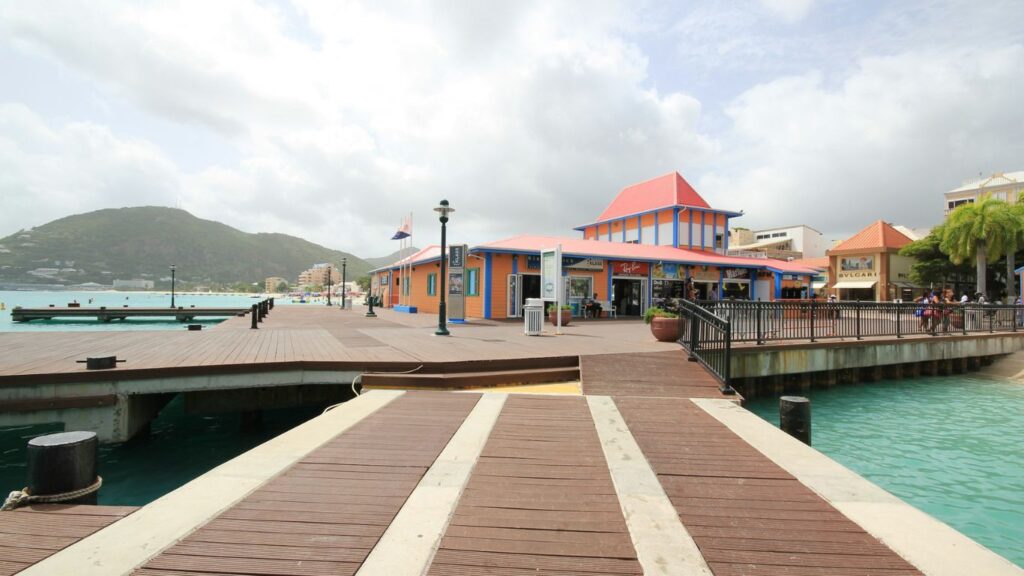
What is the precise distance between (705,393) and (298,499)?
585 centimetres

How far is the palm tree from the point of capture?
29844 millimetres

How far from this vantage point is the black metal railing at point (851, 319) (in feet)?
31.4

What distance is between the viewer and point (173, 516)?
2.93 meters

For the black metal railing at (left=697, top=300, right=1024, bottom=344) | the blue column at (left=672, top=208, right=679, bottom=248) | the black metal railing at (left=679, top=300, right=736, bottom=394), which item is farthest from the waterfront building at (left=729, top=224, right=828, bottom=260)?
the black metal railing at (left=679, top=300, right=736, bottom=394)

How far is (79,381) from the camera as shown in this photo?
629 centimetres

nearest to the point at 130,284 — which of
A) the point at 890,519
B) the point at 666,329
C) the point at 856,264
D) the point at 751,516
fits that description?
the point at 666,329

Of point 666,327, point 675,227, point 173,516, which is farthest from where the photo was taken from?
point 675,227

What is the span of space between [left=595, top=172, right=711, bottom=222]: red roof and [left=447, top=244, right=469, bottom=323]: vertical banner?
18483 mm

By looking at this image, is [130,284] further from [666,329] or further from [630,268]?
[666,329]

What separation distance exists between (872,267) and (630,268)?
1330 inches

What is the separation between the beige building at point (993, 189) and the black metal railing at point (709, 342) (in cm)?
7894

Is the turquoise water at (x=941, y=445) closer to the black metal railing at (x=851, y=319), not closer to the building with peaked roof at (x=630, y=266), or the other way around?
the black metal railing at (x=851, y=319)

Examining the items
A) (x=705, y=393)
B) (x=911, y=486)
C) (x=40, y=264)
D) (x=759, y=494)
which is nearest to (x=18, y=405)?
(x=759, y=494)

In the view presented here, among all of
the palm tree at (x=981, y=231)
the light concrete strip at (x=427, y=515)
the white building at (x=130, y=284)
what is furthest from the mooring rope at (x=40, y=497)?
the white building at (x=130, y=284)
